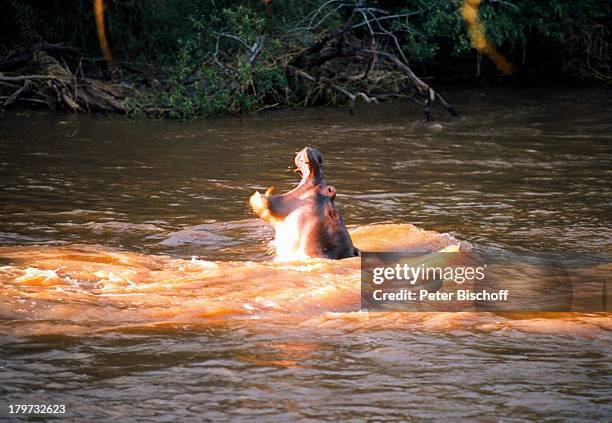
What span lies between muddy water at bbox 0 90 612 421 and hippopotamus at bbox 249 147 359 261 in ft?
0.36

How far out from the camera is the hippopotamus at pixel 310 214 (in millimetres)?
5598

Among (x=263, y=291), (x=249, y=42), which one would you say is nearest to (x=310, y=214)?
(x=263, y=291)

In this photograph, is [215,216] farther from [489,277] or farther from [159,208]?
[489,277]

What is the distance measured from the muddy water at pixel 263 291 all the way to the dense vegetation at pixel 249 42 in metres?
2.82

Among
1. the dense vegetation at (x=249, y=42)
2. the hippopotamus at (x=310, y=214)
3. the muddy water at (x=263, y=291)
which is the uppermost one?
the dense vegetation at (x=249, y=42)

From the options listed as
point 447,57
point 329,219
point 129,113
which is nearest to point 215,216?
point 329,219

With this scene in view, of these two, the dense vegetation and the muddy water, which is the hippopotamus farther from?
the dense vegetation

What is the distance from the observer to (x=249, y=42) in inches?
579

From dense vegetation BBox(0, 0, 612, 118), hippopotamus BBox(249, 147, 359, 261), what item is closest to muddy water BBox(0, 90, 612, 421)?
hippopotamus BBox(249, 147, 359, 261)

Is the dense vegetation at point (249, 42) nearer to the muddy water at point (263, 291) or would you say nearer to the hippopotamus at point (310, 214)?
the muddy water at point (263, 291)

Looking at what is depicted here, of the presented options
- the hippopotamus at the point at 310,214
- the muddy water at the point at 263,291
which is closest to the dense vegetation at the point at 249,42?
the muddy water at the point at 263,291

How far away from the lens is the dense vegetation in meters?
14.6

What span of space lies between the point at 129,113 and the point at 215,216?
7.07 metres

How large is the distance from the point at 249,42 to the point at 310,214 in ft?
31.0
